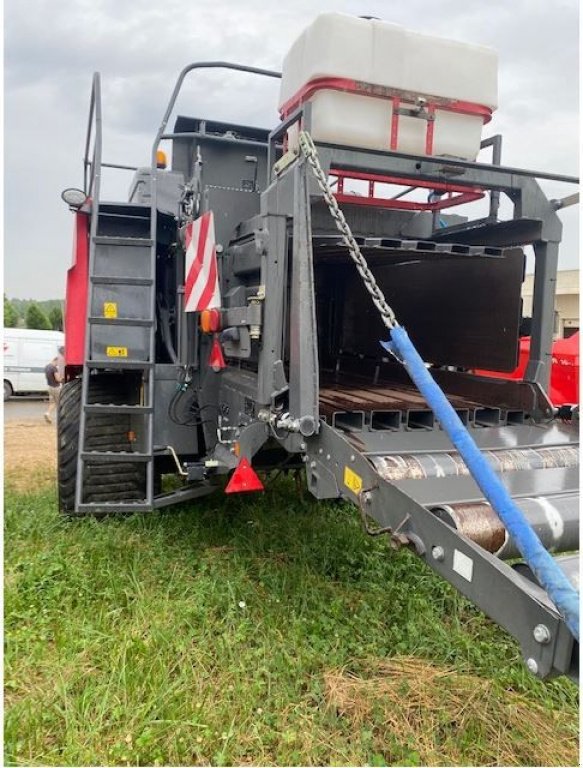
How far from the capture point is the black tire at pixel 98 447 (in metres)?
4.00

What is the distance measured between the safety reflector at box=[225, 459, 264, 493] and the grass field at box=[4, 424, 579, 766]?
641mm

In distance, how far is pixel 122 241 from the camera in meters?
3.98

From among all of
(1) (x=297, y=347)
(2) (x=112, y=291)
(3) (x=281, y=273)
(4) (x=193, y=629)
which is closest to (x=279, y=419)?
(1) (x=297, y=347)

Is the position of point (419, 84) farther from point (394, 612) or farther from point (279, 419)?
point (394, 612)

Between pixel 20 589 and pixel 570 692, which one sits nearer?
pixel 570 692

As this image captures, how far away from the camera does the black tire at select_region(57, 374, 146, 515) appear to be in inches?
158

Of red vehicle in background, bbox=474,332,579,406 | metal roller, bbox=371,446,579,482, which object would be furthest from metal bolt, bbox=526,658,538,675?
red vehicle in background, bbox=474,332,579,406

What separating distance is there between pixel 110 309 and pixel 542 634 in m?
3.08

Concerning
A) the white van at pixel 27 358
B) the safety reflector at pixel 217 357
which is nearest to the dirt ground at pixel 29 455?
the safety reflector at pixel 217 357

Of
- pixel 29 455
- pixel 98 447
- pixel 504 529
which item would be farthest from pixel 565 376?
pixel 29 455

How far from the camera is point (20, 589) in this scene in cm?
336

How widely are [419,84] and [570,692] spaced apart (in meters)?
2.84

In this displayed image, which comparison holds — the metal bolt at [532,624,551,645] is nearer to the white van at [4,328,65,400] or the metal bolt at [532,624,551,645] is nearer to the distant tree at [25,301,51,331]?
the white van at [4,328,65,400]

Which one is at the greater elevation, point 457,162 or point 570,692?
point 457,162
